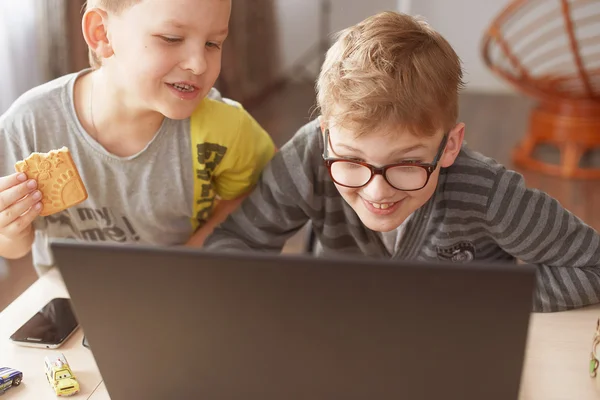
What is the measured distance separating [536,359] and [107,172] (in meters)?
0.88

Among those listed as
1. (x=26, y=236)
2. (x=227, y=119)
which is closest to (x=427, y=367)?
(x=227, y=119)

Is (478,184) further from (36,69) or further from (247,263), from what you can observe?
(36,69)

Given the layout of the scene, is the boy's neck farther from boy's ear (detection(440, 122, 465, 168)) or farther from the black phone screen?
boy's ear (detection(440, 122, 465, 168))

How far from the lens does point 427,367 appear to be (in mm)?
852

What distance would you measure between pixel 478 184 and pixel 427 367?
519 mm

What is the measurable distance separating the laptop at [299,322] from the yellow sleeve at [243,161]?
2.00ft

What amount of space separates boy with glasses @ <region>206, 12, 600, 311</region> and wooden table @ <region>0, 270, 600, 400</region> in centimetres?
5

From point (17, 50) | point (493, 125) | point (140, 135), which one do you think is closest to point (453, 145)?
point (140, 135)

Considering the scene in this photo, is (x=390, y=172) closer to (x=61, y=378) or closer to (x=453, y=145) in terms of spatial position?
(x=453, y=145)

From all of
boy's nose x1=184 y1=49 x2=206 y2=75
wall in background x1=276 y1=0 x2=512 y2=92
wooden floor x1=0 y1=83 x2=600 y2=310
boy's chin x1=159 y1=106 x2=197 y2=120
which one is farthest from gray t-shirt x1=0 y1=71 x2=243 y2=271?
wall in background x1=276 y1=0 x2=512 y2=92

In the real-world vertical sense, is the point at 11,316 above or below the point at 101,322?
below

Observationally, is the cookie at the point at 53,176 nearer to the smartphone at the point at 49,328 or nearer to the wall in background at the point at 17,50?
the smartphone at the point at 49,328

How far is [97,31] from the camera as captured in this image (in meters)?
1.32

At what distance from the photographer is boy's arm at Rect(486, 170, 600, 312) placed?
126cm
